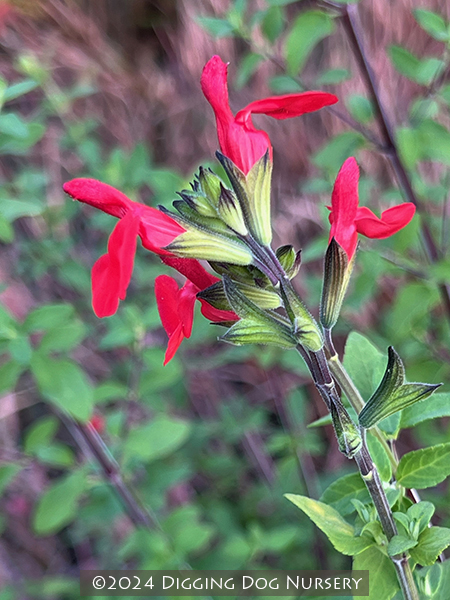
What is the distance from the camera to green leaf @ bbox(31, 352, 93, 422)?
45.5 inches

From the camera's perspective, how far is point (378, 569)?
64 cm

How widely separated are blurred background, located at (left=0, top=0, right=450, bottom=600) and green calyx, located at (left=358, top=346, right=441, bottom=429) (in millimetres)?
174

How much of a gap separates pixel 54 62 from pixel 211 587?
9.74 ft

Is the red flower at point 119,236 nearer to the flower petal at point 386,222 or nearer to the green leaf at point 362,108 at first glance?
the flower petal at point 386,222

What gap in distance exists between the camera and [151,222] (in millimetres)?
619

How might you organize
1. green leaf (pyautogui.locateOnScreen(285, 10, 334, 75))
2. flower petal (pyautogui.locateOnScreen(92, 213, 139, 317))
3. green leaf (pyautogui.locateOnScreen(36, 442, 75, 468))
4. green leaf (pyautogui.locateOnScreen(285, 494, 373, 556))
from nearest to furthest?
flower petal (pyautogui.locateOnScreen(92, 213, 139, 317))
green leaf (pyautogui.locateOnScreen(285, 494, 373, 556))
green leaf (pyautogui.locateOnScreen(285, 10, 334, 75))
green leaf (pyautogui.locateOnScreen(36, 442, 75, 468))

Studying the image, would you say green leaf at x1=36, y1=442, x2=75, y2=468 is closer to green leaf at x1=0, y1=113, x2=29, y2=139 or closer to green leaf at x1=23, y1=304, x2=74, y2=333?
green leaf at x1=23, y1=304, x2=74, y2=333

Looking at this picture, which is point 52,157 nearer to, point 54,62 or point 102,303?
point 54,62

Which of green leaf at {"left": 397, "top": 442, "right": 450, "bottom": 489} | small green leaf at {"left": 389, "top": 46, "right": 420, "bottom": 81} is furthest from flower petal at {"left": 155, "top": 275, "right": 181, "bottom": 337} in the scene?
small green leaf at {"left": 389, "top": 46, "right": 420, "bottom": 81}

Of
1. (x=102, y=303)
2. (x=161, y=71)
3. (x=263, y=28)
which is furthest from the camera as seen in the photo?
(x=161, y=71)

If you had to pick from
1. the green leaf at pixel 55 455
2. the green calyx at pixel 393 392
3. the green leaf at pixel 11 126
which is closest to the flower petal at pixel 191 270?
the green calyx at pixel 393 392

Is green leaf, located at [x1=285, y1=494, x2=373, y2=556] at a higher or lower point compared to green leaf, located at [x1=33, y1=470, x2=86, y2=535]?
higher

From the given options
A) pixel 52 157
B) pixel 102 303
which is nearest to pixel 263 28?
pixel 102 303

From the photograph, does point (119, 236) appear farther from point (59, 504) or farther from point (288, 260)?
point (59, 504)
